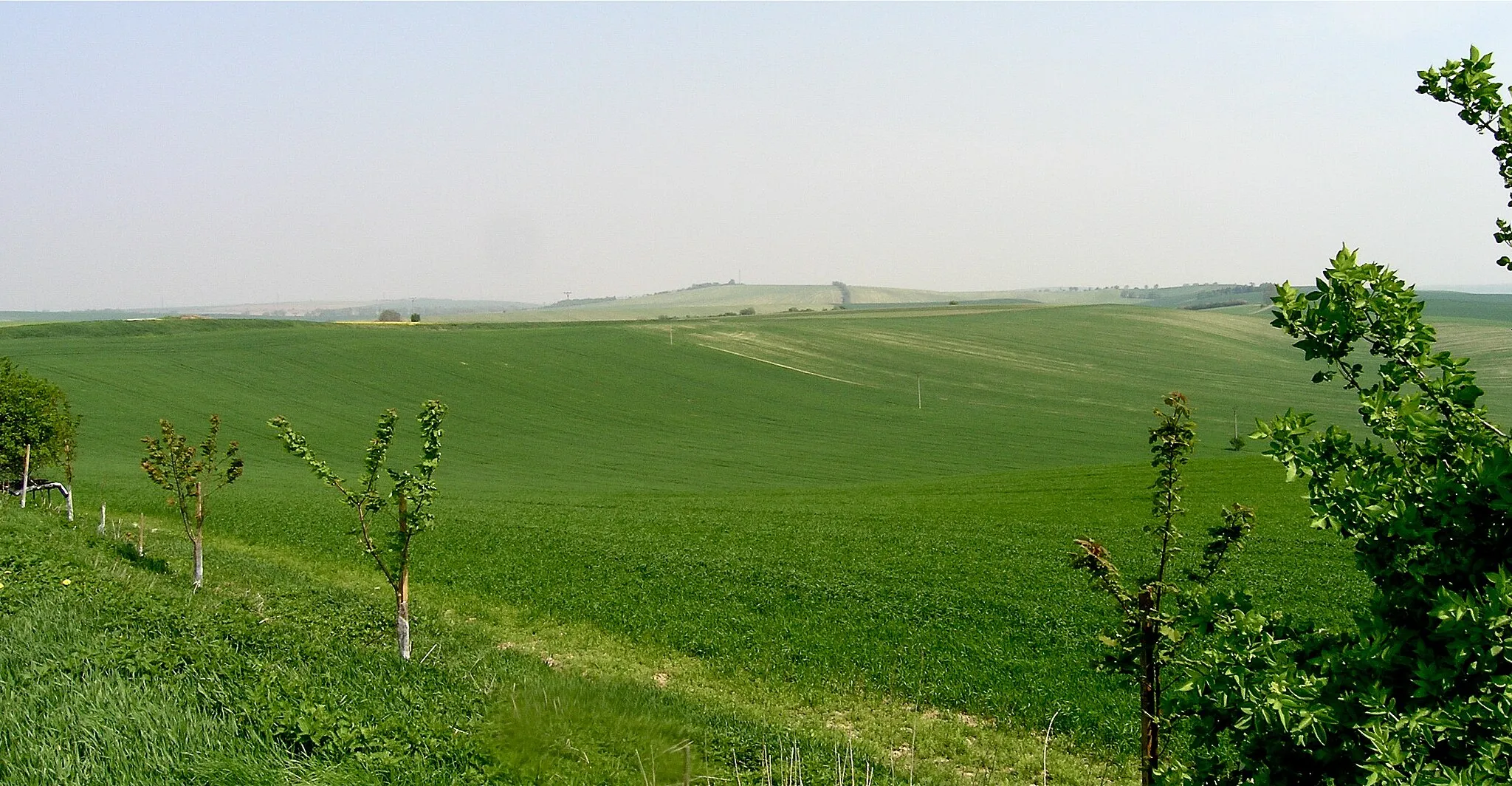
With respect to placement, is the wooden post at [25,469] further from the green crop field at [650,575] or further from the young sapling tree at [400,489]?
the young sapling tree at [400,489]

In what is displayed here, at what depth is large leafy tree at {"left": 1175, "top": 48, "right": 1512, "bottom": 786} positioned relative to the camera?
319 cm

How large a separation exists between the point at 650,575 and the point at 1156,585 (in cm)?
1467

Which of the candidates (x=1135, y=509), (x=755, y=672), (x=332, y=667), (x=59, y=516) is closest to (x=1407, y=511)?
(x=332, y=667)

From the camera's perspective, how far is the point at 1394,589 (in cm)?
368

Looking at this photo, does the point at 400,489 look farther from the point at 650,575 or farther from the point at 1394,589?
the point at 1394,589

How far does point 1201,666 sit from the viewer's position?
156 inches

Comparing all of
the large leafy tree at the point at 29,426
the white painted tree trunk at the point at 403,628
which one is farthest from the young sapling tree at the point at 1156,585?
the large leafy tree at the point at 29,426

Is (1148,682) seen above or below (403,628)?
above

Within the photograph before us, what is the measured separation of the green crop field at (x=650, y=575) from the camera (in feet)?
25.9

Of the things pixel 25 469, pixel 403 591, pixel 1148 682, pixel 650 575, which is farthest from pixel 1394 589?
pixel 25 469

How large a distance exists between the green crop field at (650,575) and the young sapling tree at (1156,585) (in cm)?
24

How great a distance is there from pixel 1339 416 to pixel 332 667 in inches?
3343

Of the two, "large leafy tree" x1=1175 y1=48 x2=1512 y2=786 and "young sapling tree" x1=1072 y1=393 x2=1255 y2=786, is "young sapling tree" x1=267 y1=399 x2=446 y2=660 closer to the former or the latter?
"young sapling tree" x1=1072 y1=393 x2=1255 y2=786

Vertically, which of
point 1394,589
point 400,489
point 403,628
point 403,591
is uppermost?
point 1394,589
